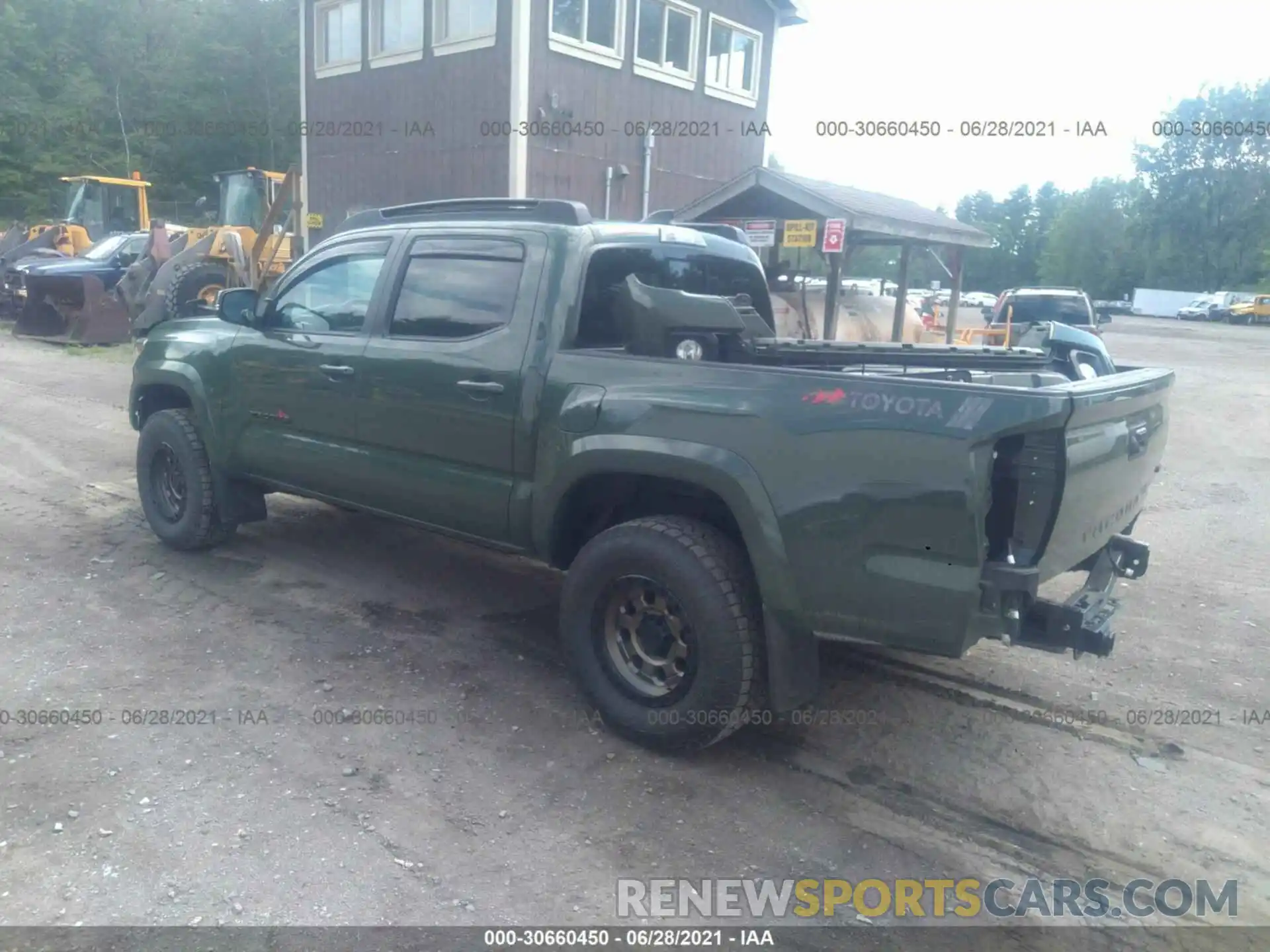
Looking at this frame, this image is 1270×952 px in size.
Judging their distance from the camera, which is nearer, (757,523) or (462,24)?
(757,523)

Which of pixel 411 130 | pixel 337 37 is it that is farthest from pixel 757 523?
pixel 337 37

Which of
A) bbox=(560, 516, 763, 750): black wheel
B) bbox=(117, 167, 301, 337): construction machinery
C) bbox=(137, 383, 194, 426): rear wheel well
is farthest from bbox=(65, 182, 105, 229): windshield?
bbox=(560, 516, 763, 750): black wheel

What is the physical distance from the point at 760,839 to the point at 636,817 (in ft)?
1.40

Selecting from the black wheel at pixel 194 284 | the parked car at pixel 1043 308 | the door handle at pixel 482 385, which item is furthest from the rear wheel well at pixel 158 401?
the parked car at pixel 1043 308

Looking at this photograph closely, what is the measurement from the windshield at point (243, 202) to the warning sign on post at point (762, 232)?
958 cm

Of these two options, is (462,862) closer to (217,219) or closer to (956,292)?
(956,292)

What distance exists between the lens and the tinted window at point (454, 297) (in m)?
4.32

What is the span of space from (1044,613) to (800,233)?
10.7m

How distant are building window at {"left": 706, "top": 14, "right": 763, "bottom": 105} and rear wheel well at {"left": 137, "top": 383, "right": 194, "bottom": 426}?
1316 cm

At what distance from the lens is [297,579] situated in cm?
564

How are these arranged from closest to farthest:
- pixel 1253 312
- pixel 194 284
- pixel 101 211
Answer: pixel 194 284, pixel 101 211, pixel 1253 312

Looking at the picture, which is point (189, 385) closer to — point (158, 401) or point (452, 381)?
point (158, 401)

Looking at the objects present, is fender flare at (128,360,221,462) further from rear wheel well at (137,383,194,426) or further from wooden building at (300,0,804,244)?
wooden building at (300,0,804,244)

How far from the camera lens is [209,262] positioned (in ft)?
51.3
